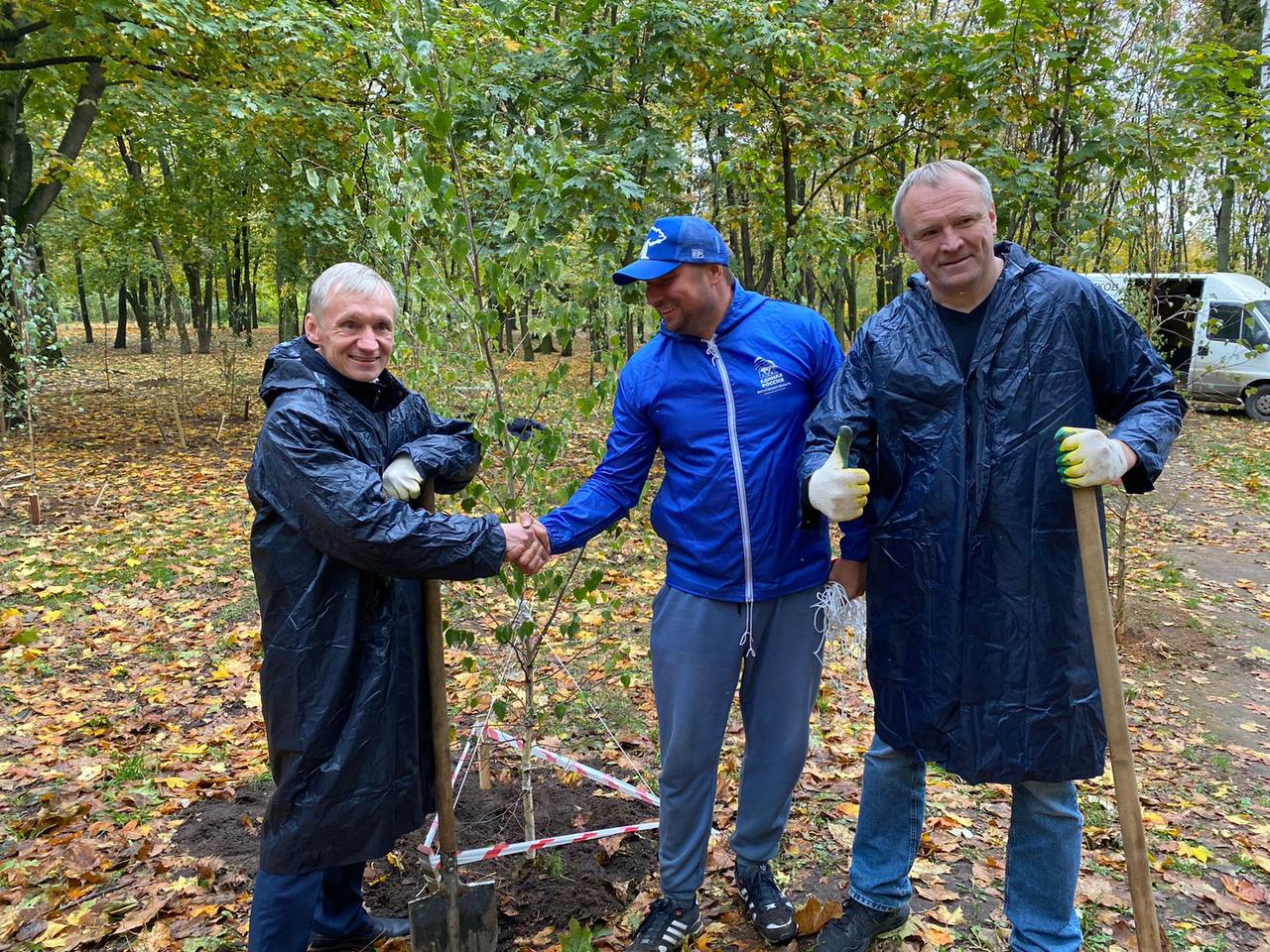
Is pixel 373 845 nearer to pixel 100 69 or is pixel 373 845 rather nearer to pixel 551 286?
pixel 551 286

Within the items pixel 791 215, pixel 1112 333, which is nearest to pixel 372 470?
pixel 1112 333

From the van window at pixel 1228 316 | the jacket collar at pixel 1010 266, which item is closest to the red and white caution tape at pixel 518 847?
the jacket collar at pixel 1010 266

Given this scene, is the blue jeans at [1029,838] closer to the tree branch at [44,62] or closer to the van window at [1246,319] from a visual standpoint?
the tree branch at [44,62]

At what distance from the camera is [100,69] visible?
10.8m

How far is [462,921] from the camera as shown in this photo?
A: 2.38 m

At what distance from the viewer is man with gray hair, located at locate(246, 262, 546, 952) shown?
2.05 m

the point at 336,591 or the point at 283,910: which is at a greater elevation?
the point at 336,591

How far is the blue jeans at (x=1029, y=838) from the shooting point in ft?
7.04

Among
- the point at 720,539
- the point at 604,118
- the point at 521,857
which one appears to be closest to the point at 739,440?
the point at 720,539

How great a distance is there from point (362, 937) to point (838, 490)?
211 cm

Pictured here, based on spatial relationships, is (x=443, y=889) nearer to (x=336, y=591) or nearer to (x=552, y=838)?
(x=552, y=838)

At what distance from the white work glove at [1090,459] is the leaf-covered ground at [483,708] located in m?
1.67

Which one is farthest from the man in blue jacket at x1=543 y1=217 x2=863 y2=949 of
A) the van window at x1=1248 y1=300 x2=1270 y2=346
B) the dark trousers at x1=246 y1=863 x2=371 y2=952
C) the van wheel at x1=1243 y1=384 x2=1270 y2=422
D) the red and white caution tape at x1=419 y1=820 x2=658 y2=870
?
the van wheel at x1=1243 y1=384 x2=1270 y2=422

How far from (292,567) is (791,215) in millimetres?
6977
